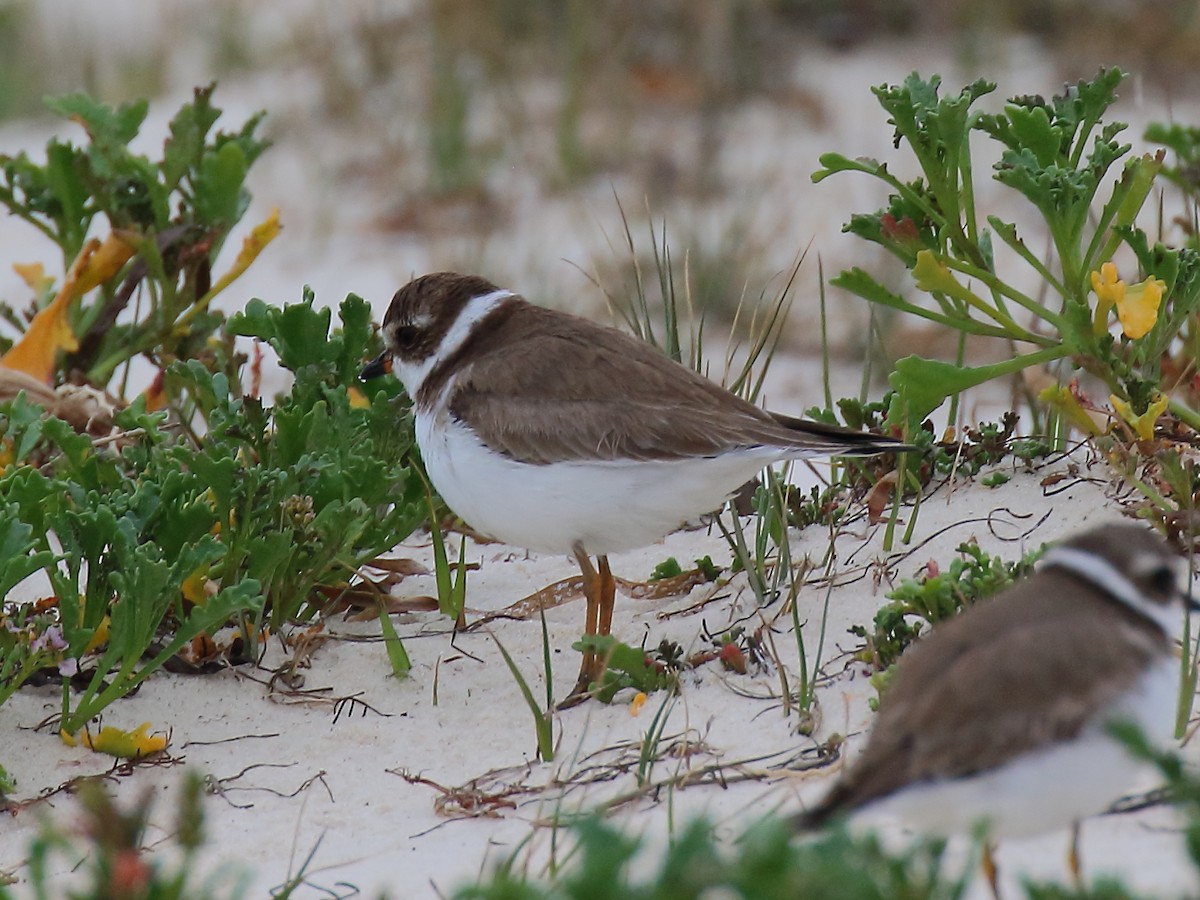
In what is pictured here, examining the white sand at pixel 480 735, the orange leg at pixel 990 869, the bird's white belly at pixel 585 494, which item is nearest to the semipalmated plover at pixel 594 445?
the bird's white belly at pixel 585 494

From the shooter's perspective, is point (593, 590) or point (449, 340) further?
point (449, 340)

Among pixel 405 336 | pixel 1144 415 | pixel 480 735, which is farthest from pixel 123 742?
pixel 1144 415

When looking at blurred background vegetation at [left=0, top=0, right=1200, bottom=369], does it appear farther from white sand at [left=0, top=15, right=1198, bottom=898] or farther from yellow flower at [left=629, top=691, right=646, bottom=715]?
yellow flower at [left=629, top=691, right=646, bottom=715]

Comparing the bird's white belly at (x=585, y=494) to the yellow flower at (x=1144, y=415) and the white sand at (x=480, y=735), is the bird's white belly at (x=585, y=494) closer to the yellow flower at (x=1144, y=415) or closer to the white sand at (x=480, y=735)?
the white sand at (x=480, y=735)

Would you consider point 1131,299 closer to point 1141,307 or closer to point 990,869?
point 1141,307

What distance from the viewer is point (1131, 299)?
397 centimetres

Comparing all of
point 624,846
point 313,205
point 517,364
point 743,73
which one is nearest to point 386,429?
point 517,364

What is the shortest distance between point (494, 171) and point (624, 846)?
7128mm

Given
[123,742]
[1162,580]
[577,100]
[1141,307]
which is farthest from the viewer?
[577,100]

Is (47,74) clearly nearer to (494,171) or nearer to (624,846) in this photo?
(494,171)

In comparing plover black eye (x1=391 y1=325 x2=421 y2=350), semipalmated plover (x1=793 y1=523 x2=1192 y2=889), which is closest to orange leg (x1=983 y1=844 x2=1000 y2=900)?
semipalmated plover (x1=793 y1=523 x2=1192 y2=889)

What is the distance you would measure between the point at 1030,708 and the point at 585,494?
1.77m

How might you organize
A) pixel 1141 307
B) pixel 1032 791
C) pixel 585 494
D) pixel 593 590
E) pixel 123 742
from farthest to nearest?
pixel 593 590 < pixel 585 494 < pixel 1141 307 < pixel 123 742 < pixel 1032 791

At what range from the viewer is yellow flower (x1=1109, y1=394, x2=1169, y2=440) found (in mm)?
4031
